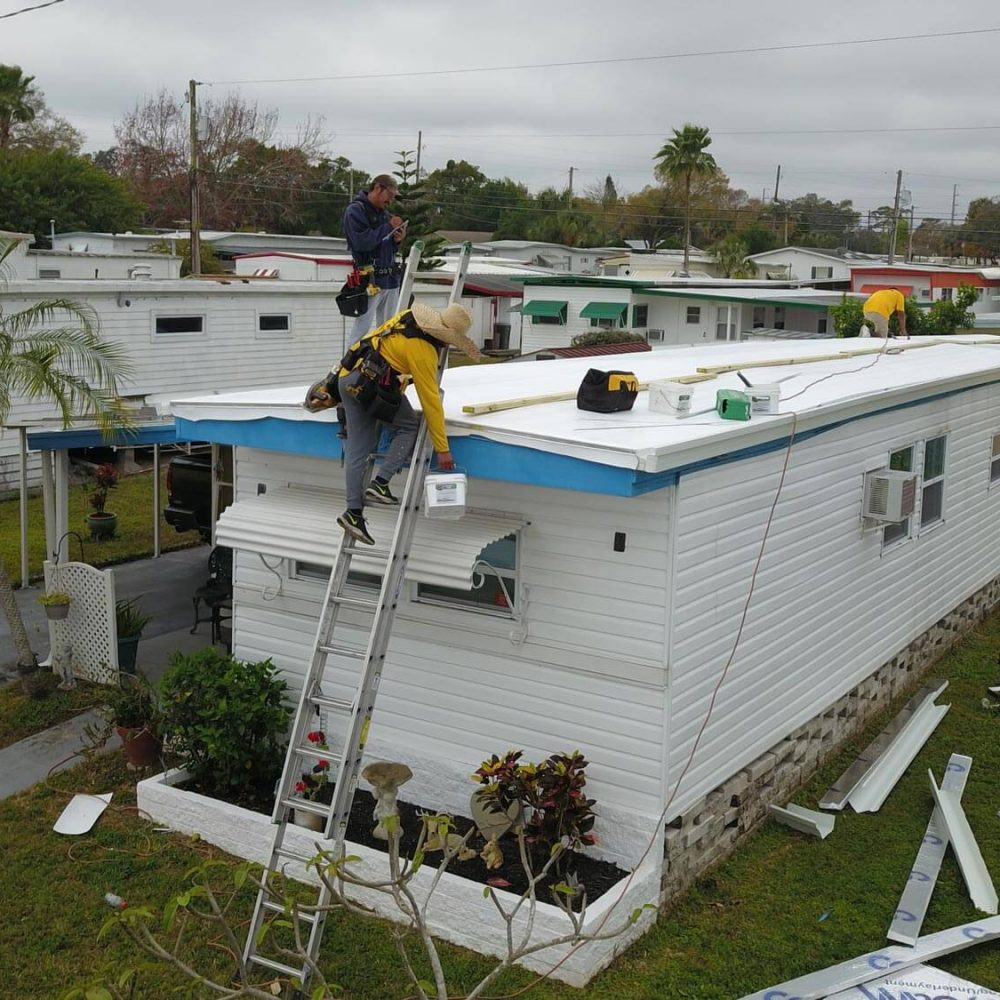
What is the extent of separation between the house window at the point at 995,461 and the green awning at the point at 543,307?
24966 mm

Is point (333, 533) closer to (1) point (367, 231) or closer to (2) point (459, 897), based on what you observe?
(1) point (367, 231)

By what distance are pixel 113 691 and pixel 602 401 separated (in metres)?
4.26

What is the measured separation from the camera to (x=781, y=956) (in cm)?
680

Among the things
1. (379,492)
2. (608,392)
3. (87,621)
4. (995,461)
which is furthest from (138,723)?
(995,461)

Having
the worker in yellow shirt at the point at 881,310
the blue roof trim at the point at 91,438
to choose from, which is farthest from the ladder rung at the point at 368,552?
the worker in yellow shirt at the point at 881,310

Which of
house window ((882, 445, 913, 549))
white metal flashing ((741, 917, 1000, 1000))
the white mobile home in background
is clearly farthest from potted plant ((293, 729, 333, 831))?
house window ((882, 445, 913, 549))

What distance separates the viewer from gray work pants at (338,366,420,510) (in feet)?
23.1

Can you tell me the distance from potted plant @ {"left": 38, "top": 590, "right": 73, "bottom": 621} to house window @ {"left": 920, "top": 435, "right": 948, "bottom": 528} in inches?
303

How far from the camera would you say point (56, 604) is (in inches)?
406

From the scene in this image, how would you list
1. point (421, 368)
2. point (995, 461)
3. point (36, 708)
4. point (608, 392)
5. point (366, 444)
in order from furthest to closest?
1. point (995, 461)
2. point (36, 708)
3. point (608, 392)
4. point (366, 444)
5. point (421, 368)

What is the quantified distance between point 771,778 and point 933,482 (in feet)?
13.7

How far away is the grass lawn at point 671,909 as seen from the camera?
6.53 metres

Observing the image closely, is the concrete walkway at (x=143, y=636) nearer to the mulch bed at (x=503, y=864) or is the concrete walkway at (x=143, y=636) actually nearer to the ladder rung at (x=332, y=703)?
the mulch bed at (x=503, y=864)

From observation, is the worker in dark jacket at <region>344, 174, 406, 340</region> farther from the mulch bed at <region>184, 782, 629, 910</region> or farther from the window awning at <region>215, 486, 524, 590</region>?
the mulch bed at <region>184, 782, 629, 910</region>
